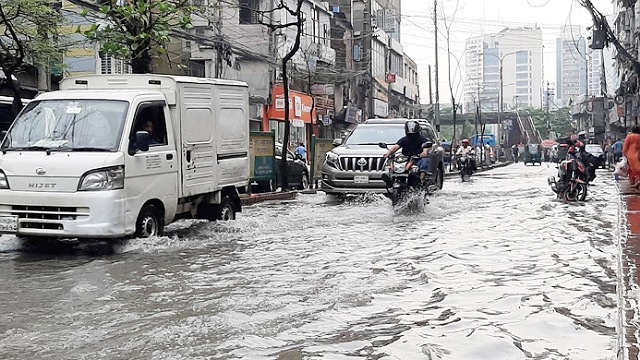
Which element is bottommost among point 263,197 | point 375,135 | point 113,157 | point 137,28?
point 263,197

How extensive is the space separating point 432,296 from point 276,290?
1.45 metres

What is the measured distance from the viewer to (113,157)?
9.75m

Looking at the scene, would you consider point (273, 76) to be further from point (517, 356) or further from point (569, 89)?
point (569, 89)

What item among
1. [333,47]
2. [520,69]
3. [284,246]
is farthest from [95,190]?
[520,69]

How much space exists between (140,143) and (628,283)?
5.77 metres

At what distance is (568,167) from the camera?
17141mm

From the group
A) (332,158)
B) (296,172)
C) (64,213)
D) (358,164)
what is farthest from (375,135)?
(64,213)

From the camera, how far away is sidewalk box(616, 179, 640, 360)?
5324 millimetres

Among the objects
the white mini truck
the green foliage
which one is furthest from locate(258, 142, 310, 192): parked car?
the white mini truck

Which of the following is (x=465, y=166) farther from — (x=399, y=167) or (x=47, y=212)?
(x=47, y=212)

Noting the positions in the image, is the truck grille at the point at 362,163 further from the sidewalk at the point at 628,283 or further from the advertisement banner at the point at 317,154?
the advertisement banner at the point at 317,154

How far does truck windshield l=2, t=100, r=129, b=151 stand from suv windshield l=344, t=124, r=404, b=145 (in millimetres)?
9003

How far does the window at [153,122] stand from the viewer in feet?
34.6

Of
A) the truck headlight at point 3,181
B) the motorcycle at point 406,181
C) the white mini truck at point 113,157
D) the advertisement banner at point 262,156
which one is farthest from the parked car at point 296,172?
the truck headlight at point 3,181
